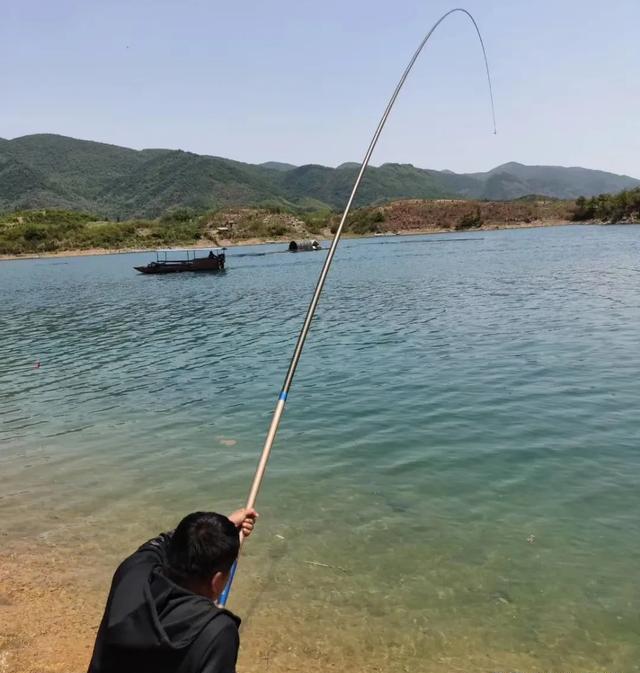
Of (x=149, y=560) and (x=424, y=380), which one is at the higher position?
(x=149, y=560)

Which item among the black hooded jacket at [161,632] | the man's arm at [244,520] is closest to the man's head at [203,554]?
the black hooded jacket at [161,632]

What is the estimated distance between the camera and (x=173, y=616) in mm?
2881

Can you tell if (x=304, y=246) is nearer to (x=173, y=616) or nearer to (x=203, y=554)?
(x=203, y=554)

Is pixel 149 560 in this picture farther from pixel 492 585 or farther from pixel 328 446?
pixel 328 446

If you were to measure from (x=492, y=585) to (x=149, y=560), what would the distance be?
5110 mm

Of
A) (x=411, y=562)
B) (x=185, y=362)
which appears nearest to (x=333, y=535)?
(x=411, y=562)

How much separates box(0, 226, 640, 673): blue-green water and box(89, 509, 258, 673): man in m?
3.25

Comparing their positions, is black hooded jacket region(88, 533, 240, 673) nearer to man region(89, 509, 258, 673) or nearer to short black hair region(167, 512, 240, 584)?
man region(89, 509, 258, 673)

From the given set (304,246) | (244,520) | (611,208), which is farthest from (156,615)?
(611,208)

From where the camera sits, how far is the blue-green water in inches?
254

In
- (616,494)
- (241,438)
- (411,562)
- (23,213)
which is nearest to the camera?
(411,562)

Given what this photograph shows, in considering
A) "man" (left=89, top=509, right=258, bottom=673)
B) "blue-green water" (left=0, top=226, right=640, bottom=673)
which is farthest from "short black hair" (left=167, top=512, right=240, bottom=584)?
"blue-green water" (left=0, top=226, right=640, bottom=673)

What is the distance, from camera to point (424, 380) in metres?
16.6

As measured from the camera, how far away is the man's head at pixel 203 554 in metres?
3.21
